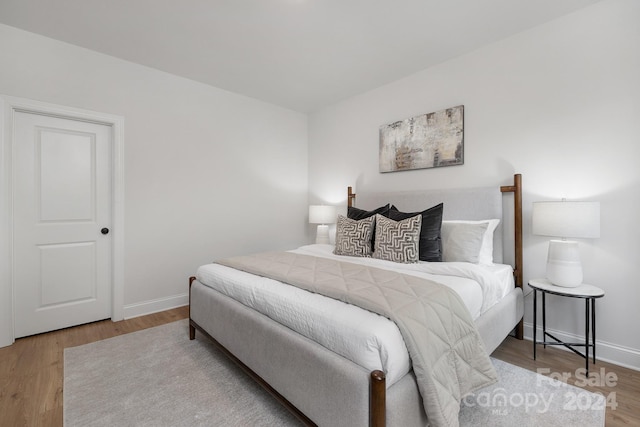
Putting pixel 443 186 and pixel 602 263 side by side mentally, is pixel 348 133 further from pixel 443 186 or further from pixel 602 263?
pixel 602 263

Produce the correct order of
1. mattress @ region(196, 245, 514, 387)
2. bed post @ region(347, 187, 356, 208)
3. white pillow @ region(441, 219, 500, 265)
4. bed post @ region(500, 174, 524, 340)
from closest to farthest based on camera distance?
1. mattress @ region(196, 245, 514, 387)
2. white pillow @ region(441, 219, 500, 265)
3. bed post @ region(500, 174, 524, 340)
4. bed post @ region(347, 187, 356, 208)

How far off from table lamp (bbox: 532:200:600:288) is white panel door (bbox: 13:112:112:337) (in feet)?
12.6

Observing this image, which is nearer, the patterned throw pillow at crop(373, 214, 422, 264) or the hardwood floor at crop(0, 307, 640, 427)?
the hardwood floor at crop(0, 307, 640, 427)

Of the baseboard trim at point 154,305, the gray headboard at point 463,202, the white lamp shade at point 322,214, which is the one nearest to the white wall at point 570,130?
the gray headboard at point 463,202

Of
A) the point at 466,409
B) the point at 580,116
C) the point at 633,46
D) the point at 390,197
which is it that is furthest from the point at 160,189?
the point at 633,46

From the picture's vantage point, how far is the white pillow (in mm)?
2296

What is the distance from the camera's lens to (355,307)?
1381 millimetres

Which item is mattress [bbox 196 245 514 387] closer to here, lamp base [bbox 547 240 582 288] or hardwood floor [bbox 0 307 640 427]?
lamp base [bbox 547 240 582 288]

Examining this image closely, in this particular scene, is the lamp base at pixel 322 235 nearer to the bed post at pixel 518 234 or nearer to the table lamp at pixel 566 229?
the bed post at pixel 518 234

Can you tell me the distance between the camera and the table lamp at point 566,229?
1.91m

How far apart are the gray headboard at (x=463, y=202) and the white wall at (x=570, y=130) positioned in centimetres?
14

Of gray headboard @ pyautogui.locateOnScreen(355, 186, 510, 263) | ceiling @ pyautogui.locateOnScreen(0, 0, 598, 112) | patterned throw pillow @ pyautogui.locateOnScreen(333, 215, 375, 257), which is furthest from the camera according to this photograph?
patterned throw pillow @ pyautogui.locateOnScreen(333, 215, 375, 257)

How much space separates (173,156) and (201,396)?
2.47 metres

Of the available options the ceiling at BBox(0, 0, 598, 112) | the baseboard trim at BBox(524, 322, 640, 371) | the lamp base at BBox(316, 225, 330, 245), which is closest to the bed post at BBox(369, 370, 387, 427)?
the baseboard trim at BBox(524, 322, 640, 371)
